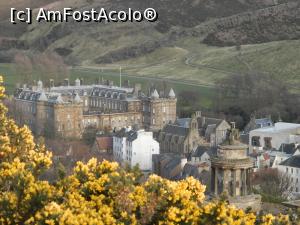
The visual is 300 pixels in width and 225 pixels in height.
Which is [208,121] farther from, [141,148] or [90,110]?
[90,110]

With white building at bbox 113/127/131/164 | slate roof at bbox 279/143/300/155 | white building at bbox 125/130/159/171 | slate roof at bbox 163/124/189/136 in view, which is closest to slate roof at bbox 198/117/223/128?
slate roof at bbox 163/124/189/136

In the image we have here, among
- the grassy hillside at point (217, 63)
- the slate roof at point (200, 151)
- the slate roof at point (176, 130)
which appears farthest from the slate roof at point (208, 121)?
the grassy hillside at point (217, 63)

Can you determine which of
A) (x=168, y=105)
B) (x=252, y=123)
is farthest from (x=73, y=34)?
(x=252, y=123)

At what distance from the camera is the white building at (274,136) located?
69.8 m

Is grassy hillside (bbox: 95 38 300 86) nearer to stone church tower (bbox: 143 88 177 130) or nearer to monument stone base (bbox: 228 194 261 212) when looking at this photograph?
stone church tower (bbox: 143 88 177 130)

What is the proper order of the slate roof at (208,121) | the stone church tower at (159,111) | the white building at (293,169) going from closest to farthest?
the white building at (293,169) → the slate roof at (208,121) → the stone church tower at (159,111)

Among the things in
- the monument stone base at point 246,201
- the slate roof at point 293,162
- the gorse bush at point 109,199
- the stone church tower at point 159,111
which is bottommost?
the monument stone base at point 246,201

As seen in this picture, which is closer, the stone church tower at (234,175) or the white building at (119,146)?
the stone church tower at (234,175)

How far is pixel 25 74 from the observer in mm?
112188

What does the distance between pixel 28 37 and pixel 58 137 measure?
118913 millimetres

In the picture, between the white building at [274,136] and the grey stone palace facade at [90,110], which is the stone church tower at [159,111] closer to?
the grey stone palace facade at [90,110]

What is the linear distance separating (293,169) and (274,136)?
42.6ft

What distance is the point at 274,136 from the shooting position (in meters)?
71.3

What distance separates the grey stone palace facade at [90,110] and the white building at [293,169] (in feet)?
88.5
